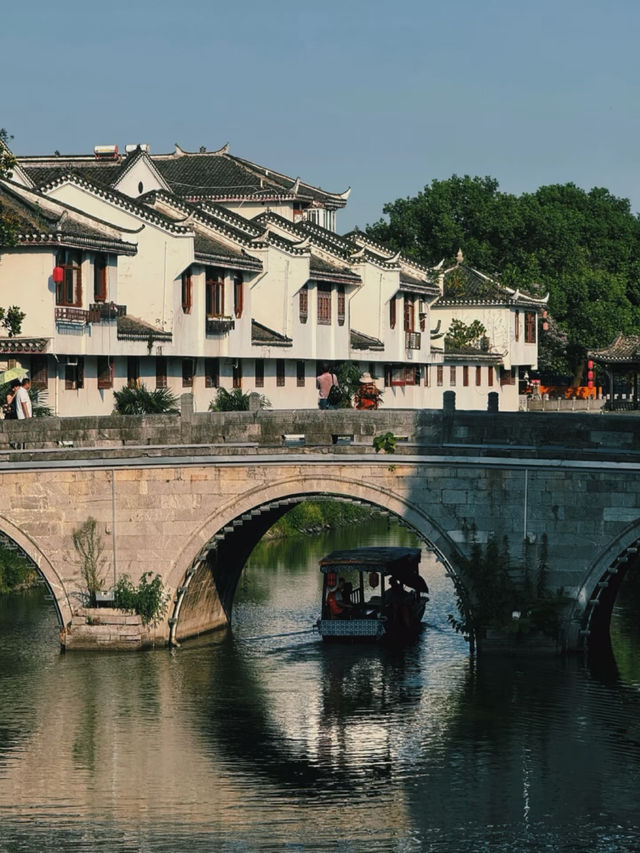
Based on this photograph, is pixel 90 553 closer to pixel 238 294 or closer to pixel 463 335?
pixel 238 294

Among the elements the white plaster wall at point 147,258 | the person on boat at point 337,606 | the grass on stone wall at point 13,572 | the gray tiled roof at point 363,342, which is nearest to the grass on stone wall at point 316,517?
the gray tiled roof at point 363,342

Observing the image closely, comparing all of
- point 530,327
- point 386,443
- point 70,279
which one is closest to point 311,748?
point 386,443

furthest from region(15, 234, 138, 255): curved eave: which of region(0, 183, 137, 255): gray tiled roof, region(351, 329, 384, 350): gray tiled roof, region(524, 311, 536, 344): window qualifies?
region(524, 311, 536, 344): window

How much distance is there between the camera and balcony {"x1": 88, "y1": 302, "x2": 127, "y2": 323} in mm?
47312

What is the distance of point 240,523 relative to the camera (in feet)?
118

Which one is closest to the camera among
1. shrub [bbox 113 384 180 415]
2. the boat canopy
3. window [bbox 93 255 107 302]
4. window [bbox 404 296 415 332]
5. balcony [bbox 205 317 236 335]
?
the boat canopy

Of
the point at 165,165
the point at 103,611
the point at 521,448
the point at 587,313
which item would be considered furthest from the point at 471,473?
the point at 587,313

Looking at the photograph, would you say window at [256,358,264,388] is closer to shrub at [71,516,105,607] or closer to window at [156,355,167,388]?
window at [156,355,167,388]

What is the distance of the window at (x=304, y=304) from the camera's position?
61.7 meters

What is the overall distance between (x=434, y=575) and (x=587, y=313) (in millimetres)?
51410

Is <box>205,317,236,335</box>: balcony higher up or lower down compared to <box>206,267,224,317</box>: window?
lower down

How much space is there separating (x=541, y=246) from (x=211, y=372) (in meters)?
54.4

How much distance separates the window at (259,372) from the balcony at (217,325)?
4.66 metres

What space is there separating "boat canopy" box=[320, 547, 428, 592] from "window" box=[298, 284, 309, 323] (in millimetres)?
20650
